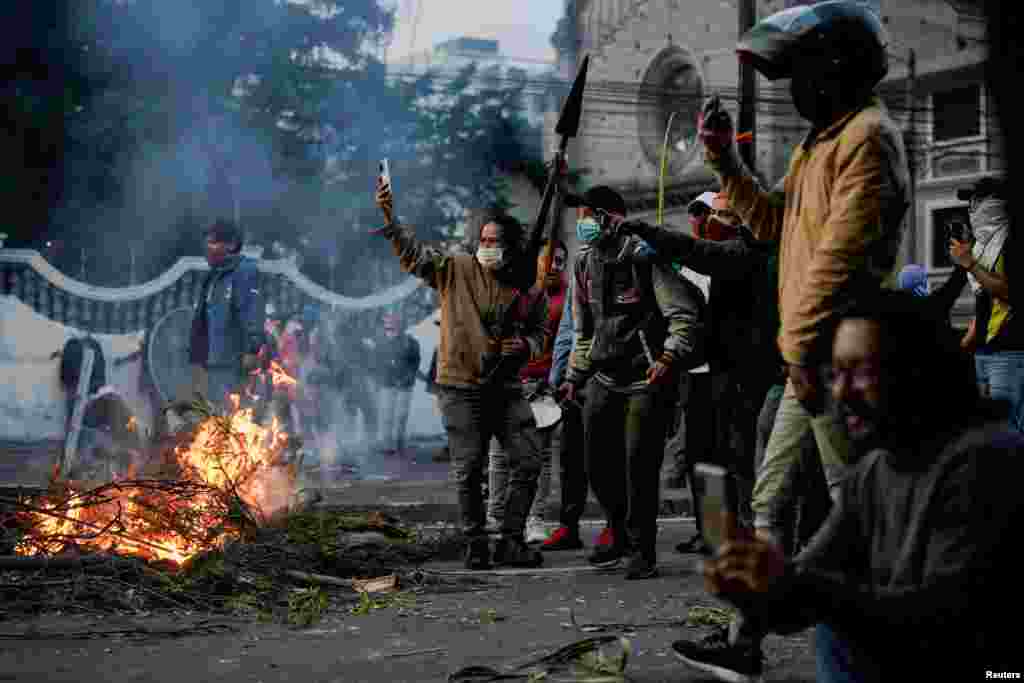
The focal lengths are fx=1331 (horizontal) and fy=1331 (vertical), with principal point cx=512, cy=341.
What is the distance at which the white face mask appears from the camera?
7574 mm

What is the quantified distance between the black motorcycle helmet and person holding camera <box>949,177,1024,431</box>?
329cm

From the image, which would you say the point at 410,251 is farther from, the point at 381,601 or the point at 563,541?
the point at 381,601

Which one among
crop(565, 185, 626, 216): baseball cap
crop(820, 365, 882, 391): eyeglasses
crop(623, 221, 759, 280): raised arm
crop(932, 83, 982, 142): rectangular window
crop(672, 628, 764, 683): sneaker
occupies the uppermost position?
crop(932, 83, 982, 142): rectangular window

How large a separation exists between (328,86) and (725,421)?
17264 millimetres

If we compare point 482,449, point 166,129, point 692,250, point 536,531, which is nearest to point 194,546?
point 482,449

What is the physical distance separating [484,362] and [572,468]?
1188 millimetres

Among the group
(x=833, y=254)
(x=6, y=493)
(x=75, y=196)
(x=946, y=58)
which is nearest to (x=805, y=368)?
(x=833, y=254)

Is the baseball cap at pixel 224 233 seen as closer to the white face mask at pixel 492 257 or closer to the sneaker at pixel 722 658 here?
the white face mask at pixel 492 257

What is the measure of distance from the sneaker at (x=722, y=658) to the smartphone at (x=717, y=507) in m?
1.65

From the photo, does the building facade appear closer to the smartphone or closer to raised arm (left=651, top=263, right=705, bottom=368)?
raised arm (left=651, top=263, right=705, bottom=368)

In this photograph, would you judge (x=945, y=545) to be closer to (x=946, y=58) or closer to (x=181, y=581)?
(x=181, y=581)

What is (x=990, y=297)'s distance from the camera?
7406 millimetres

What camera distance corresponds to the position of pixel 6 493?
7.05 meters

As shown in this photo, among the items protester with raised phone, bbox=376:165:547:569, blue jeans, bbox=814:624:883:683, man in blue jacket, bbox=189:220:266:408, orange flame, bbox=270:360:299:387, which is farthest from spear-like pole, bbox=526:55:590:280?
orange flame, bbox=270:360:299:387
